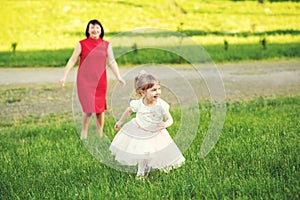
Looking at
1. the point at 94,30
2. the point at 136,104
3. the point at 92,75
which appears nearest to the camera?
the point at 136,104

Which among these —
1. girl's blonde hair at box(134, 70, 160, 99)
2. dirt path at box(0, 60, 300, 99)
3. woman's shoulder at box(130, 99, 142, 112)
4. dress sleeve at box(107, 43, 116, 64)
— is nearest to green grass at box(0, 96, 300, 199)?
woman's shoulder at box(130, 99, 142, 112)

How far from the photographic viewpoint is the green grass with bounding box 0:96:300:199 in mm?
4082

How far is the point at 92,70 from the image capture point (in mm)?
7109

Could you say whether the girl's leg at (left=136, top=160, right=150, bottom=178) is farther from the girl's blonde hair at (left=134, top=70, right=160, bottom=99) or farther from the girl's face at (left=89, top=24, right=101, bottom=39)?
the girl's face at (left=89, top=24, right=101, bottom=39)

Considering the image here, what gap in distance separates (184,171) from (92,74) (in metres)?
2.84

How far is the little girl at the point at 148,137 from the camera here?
4.64 meters

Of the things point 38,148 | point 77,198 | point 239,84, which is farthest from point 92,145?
point 239,84

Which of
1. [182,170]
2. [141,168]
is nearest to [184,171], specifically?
[182,170]

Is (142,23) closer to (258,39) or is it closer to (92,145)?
(258,39)

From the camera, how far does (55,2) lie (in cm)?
2455

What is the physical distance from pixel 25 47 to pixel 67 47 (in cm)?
154

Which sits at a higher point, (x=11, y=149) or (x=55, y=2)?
(x=55, y=2)

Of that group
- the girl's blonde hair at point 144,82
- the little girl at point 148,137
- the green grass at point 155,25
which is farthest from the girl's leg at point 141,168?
the green grass at point 155,25

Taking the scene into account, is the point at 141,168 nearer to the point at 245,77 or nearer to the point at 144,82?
the point at 144,82
